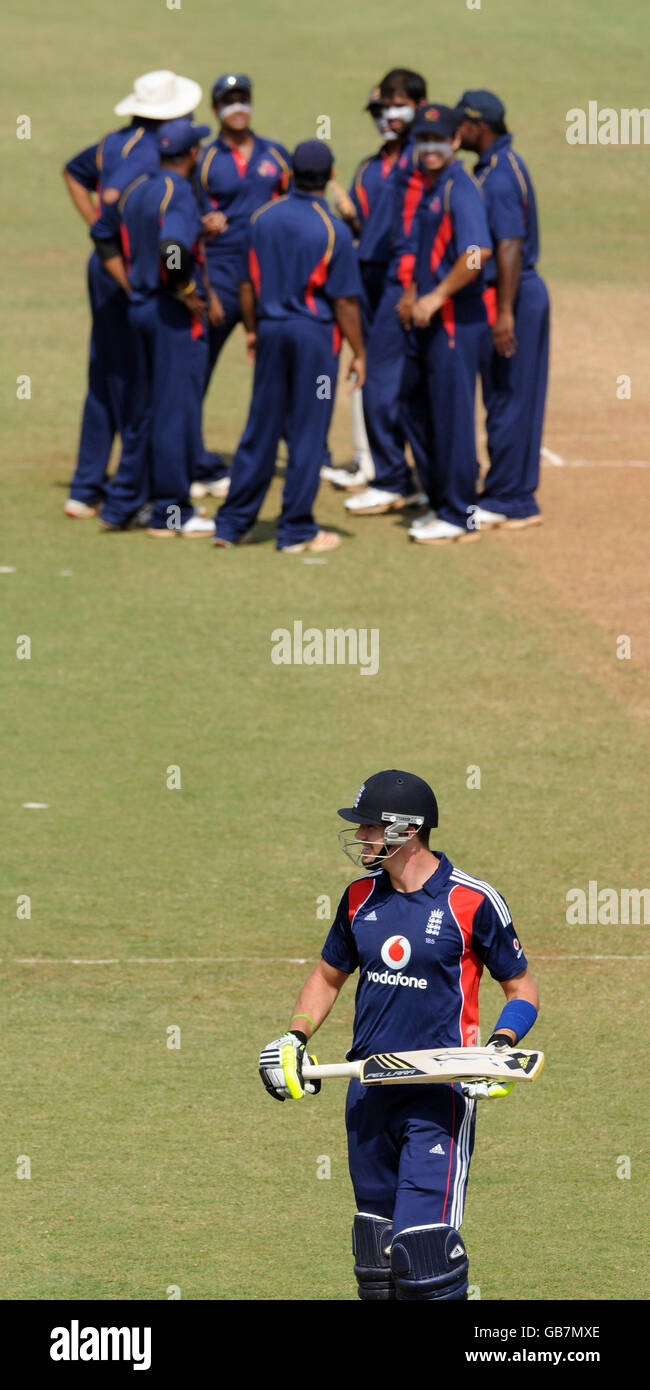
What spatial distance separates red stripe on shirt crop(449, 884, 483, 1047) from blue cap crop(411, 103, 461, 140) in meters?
8.28

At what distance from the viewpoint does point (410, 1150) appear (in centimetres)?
568

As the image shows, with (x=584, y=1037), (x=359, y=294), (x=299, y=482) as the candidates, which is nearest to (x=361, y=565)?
(x=299, y=482)

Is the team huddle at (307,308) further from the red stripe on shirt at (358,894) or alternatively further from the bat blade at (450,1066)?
the bat blade at (450,1066)

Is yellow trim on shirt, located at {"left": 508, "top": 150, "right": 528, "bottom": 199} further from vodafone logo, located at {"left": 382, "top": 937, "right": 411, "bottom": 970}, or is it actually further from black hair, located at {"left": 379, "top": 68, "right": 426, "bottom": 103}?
vodafone logo, located at {"left": 382, "top": 937, "right": 411, "bottom": 970}

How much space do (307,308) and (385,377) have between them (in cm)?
140

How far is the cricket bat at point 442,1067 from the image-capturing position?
5.48 metres

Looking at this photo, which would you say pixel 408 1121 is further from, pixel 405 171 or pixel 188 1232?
pixel 405 171

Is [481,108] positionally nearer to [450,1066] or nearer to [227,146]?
[227,146]

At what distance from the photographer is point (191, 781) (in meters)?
10.4

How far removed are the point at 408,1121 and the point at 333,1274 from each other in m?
0.97

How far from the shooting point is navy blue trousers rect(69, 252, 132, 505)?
554 inches

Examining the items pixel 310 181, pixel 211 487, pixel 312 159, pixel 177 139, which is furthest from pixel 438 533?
pixel 177 139

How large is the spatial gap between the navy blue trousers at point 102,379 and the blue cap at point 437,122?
2196mm

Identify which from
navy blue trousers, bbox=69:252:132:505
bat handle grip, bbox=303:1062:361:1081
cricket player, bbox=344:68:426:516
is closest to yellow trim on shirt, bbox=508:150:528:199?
cricket player, bbox=344:68:426:516
